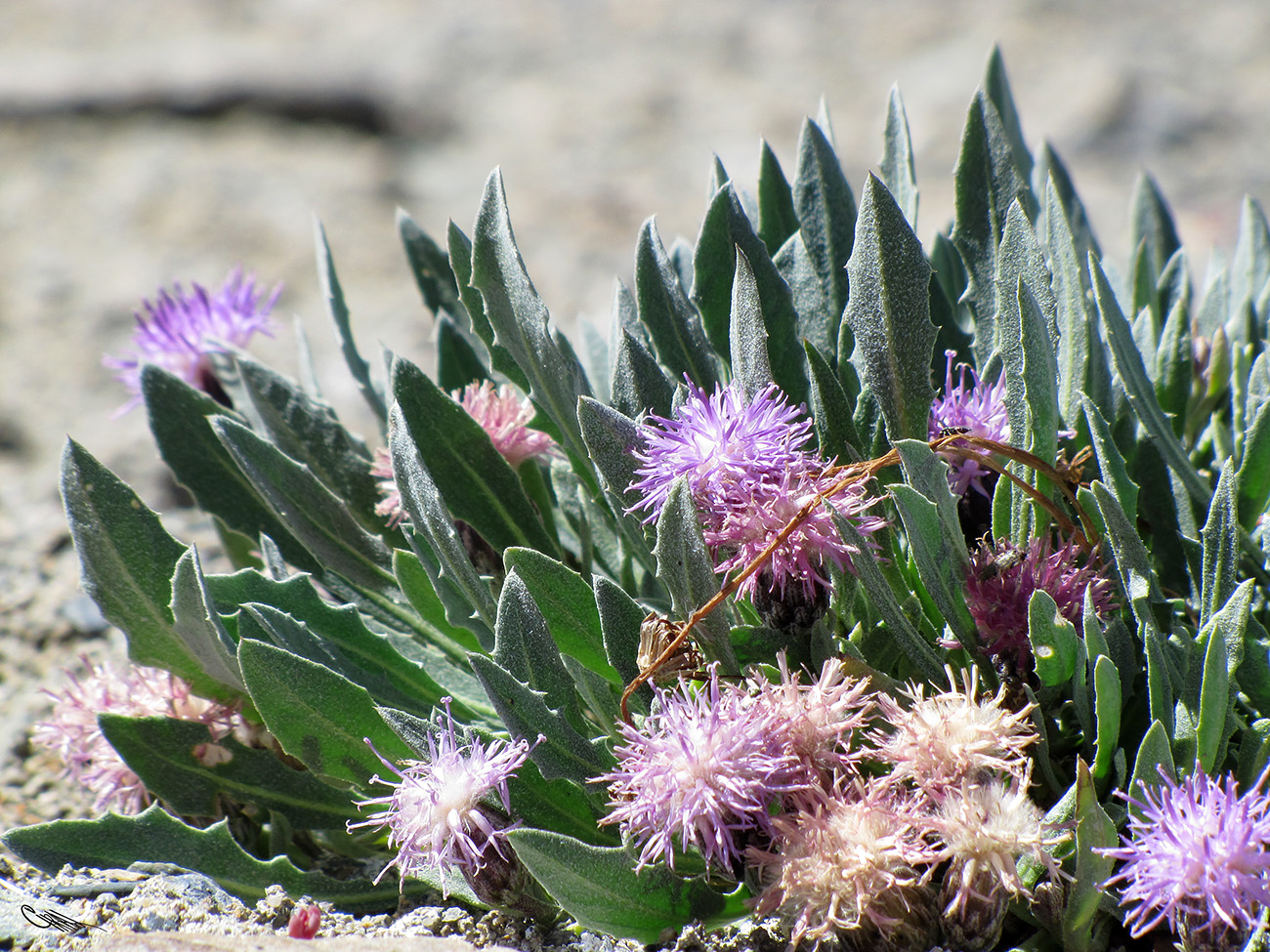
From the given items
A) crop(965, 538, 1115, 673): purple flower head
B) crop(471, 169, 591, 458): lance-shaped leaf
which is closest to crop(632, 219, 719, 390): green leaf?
crop(471, 169, 591, 458): lance-shaped leaf

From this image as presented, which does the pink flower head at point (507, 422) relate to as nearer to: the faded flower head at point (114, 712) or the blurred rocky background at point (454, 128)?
the faded flower head at point (114, 712)

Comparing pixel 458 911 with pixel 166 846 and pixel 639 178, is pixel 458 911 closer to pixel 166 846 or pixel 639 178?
pixel 166 846

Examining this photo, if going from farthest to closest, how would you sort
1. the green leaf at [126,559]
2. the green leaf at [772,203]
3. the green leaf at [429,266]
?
the green leaf at [429,266], the green leaf at [772,203], the green leaf at [126,559]

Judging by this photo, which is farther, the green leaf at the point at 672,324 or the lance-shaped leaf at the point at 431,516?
the green leaf at the point at 672,324

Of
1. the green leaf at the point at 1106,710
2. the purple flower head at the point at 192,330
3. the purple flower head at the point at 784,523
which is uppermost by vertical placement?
the purple flower head at the point at 192,330

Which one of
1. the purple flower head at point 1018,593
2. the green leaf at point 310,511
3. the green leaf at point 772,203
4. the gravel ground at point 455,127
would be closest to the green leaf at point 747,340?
the purple flower head at point 1018,593

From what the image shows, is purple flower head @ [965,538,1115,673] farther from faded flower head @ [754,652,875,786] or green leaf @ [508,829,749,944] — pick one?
green leaf @ [508,829,749,944]

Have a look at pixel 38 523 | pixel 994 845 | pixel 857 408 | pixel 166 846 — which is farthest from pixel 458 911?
pixel 38 523

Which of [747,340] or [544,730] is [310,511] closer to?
[544,730]
